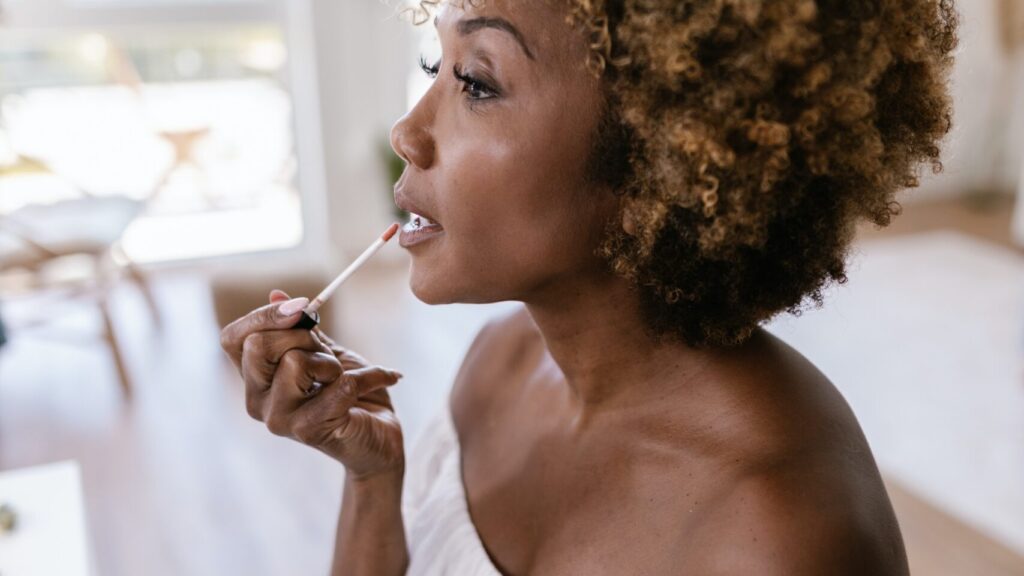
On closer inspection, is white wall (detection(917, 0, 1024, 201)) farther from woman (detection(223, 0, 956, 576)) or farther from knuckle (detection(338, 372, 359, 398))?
knuckle (detection(338, 372, 359, 398))

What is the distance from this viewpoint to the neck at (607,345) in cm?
91

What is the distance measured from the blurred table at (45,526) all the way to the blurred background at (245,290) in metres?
0.06

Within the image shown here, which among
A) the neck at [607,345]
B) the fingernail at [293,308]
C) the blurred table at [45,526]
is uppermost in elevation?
the fingernail at [293,308]

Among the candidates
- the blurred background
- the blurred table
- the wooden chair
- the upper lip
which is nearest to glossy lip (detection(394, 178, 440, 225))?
the upper lip

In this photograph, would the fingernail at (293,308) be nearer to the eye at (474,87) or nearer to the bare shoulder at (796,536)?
the eye at (474,87)

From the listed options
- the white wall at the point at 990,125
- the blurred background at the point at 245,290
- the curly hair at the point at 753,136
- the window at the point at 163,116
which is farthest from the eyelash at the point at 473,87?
the white wall at the point at 990,125

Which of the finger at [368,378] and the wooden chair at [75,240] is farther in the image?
the wooden chair at [75,240]

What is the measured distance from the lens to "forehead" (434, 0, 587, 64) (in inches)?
31.2

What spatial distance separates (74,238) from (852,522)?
122 inches

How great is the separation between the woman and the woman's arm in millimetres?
74

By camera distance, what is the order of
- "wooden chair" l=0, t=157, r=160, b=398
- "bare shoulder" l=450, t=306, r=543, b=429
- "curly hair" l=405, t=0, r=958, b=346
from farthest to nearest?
"wooden chair" l=0, t=157, r=160, b=398 → "bare shoulder" l=450, t=306, r=543, b=429 → "curly hair" l=405, t=0, r=958, b=346

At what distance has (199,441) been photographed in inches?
111

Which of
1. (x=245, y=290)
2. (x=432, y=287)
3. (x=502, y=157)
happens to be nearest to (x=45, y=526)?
(x=432, y=287)

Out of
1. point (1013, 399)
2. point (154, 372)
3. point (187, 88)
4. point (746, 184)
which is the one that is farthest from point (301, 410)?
point (187, 88)
